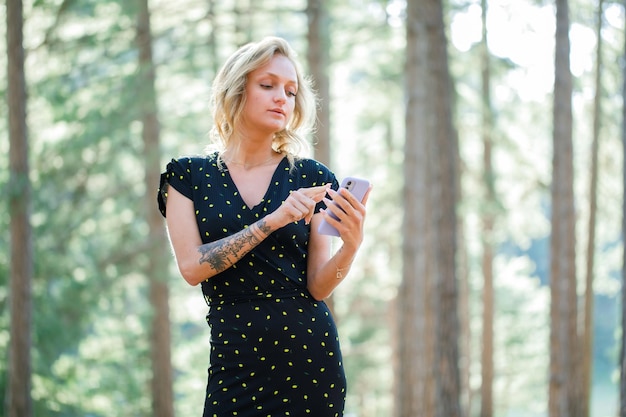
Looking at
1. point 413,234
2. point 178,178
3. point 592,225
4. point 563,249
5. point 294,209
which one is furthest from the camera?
point 592,225

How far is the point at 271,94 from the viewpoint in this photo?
2904 mm

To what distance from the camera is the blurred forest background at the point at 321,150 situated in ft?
36.1

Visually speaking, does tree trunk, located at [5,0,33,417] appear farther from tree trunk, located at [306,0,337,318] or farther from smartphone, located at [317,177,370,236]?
smartphone, located at [317,177,370,236]

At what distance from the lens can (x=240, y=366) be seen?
2762mm

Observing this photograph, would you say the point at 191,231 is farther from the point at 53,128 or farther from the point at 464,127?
the point at 464,127

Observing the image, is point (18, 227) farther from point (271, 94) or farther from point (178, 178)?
point (271, 94)

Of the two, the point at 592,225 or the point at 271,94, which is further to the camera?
the point at 592,225

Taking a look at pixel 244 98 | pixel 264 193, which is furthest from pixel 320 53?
pixel 264 193

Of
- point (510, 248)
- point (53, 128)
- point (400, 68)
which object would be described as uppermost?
point (400, 68)

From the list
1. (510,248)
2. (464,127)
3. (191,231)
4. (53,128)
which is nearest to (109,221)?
(53,128)

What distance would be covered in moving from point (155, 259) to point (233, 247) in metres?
10.8

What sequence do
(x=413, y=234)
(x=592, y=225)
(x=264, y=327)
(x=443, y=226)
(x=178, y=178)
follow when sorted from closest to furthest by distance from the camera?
(x=264, y=327) < (x=178, y=178) < (x=443, y=226) < (x=413, y=234) < (x=592, y=225)

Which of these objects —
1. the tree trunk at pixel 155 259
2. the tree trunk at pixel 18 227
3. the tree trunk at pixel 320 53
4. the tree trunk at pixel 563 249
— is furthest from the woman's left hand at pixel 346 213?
the tree trunk at pixel 155 259

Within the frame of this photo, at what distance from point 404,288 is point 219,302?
36.6 ft
